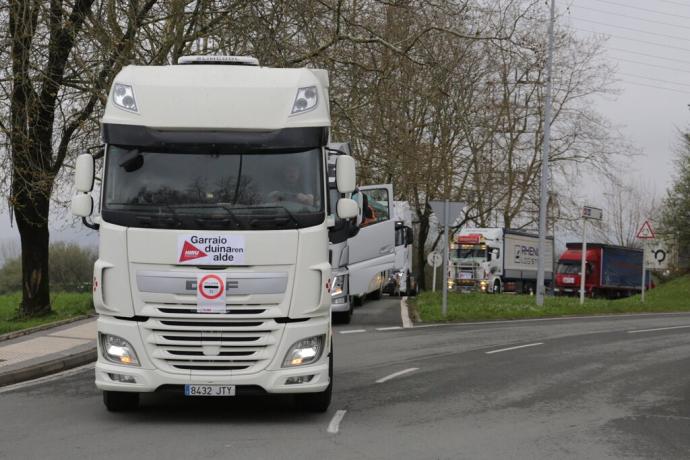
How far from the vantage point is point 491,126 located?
48.6 metres

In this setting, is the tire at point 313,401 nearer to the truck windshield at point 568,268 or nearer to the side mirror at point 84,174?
the side mirror at point 84,174

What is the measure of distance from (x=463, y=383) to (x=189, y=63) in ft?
17.4

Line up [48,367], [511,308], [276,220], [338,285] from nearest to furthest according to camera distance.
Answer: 1. [276,220]
2. [48,367]
3. [338,285]
4. [511,308]

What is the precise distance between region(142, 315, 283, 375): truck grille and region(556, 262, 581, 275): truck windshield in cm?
5337

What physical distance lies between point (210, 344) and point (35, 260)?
1506 cm

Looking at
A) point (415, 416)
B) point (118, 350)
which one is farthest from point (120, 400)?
point (415, 416)

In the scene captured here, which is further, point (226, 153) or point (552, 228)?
point (552, 228)

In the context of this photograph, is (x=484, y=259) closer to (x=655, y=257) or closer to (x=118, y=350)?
(x=655, y=257)

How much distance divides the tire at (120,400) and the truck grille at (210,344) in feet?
2.85

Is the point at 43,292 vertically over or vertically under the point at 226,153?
under

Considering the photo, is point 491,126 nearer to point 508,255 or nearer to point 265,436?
point 508,255

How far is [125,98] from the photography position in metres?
10.2

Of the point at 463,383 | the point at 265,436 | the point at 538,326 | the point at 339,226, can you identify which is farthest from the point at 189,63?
the point at 538,326

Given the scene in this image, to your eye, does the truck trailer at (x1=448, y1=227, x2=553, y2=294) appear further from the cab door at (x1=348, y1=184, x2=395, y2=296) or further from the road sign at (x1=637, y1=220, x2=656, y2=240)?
the cab door at (x1=348, y1=184, x2=395, y2=296)
